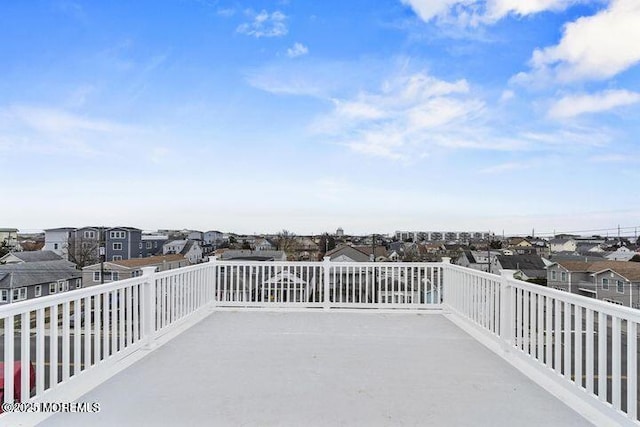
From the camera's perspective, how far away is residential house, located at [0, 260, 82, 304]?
4457 millimetres

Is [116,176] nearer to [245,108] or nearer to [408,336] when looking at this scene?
[245,108]

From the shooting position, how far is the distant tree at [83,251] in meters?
7.75

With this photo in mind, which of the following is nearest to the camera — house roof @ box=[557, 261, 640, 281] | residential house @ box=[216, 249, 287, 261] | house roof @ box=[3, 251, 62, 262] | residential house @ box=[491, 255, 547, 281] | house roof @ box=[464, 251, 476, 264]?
house roof @ box=[3, 251, 62, 262]

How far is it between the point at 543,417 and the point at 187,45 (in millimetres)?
8031

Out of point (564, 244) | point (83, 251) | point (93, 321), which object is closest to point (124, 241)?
point (83, 251)

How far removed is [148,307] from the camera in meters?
3.62

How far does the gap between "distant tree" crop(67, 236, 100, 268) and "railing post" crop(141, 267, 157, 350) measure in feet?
15.0

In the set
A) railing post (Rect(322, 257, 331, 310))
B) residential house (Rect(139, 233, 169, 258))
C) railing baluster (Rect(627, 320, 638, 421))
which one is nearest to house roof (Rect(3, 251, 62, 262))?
railing post (Rect(322, 257, 331, 310))

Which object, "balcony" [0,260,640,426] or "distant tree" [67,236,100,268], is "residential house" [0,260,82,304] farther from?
"balcony" [0,260,640,426]

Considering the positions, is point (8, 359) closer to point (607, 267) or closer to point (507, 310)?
point (507, 310)

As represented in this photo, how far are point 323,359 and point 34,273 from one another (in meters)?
4.83

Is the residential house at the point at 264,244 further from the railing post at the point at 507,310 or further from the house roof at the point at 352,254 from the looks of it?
the railing post at the point at 507,310

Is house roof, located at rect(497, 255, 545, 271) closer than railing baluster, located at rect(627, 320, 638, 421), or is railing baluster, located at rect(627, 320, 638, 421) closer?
railing baluster, located at rect(627, 320, 638, 421)

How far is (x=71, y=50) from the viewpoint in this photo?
24.0 feet
